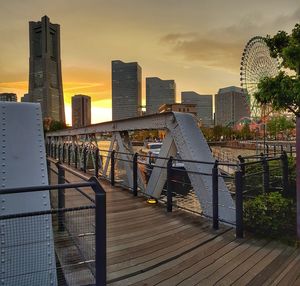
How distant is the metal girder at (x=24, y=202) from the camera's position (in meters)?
3.45

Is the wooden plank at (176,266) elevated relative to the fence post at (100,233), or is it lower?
lower

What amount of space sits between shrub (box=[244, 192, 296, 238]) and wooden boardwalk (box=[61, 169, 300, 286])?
370 millimetres

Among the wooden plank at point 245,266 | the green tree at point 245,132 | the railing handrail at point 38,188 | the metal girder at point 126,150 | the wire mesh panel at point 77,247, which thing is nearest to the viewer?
the railing handrail at point 38,188

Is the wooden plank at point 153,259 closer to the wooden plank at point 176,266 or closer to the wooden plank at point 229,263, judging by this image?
the wooden plank at point 176,266

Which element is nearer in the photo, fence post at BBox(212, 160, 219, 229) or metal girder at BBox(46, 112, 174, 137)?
fence post at BBox(212, 160, 219, 229)

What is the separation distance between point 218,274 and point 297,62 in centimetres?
342

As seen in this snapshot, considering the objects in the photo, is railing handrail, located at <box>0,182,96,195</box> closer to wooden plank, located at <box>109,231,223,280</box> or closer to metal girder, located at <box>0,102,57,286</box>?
metal girder, located at <box>0,102,57,286</box>

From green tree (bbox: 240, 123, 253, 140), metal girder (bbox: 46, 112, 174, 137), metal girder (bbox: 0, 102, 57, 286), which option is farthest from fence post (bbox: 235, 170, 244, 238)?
green tree (bbox: 240, 123, 253, 140)

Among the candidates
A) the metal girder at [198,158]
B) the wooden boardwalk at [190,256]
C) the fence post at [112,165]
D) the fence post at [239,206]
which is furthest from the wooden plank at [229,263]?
the fence post at [112,165]

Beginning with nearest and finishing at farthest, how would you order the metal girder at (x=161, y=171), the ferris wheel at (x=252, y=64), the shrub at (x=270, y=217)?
the shrub at (x=270, y=217) → the metal girder at (x=161, y=171) → the ferris wheel at (x=252, y=64)

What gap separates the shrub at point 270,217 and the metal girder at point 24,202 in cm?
388

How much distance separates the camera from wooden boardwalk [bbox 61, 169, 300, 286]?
14.5ft

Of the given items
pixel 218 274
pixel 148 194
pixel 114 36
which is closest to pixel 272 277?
pixel 218 274

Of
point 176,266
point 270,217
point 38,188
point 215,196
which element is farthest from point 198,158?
point 38,188
